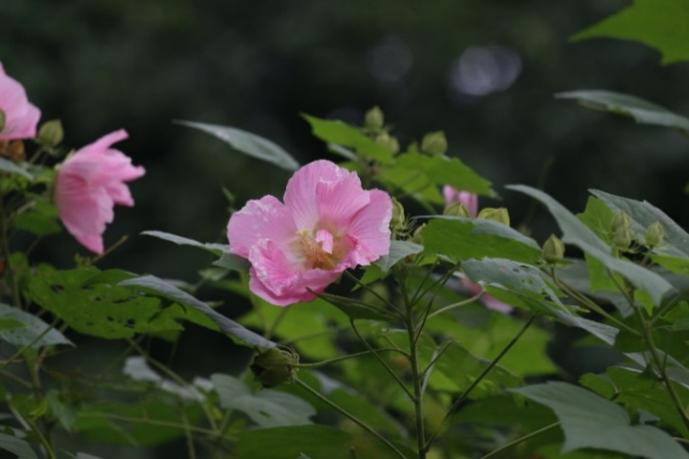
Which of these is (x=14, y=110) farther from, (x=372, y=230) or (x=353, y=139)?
(x=372, y=230)

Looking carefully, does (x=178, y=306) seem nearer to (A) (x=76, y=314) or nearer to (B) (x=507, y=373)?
(A) (x=76, y=314)

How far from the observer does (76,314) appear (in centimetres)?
93

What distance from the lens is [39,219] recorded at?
1167mm

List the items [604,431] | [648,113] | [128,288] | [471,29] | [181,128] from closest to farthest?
1. [604,431]
2. [128,288]
3. [648,113]
4. [181,128]
5. [471,29]

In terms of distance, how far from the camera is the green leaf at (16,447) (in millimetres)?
805

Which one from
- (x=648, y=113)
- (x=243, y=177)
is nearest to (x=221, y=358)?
(x=243, y=177)

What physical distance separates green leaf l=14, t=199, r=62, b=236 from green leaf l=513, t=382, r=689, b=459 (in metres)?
0.56

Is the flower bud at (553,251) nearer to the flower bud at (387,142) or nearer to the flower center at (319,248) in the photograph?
the flower center at (319,248)

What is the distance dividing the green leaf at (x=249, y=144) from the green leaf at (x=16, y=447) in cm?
39

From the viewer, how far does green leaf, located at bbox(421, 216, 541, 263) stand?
0.75 metres

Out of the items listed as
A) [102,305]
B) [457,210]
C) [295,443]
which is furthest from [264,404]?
[457,210]

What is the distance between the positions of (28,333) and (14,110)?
22cm

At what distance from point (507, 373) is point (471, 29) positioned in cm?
626

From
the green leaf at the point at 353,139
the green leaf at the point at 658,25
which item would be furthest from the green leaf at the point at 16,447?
the green leaf at the point at 658,25
